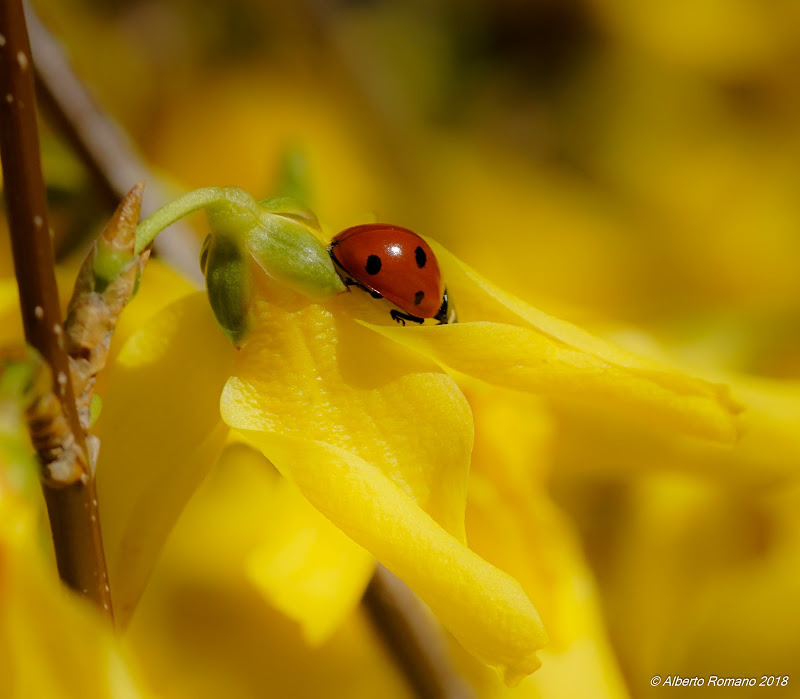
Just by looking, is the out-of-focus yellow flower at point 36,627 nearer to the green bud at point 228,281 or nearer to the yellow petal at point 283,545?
the green bud at point 228,281

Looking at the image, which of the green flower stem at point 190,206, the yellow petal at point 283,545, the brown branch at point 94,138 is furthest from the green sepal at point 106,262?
the brown branch at point 94,138

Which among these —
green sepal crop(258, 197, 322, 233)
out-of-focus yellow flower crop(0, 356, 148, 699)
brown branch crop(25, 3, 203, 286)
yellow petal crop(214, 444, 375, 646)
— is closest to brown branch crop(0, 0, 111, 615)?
out-of-focus yellow flower crop(0, 356, 148, 699)

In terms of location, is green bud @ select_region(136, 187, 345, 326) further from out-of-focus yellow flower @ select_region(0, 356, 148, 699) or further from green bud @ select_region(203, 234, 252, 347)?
out-of-focus yellow flower @ select_region(0, 356, 148, 699)

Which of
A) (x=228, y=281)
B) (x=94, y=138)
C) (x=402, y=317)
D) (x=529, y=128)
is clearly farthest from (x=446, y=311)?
(x=529, y=128)

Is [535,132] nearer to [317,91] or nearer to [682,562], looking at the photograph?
[317,91]

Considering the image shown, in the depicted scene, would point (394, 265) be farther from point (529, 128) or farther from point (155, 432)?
point (529, 128)
